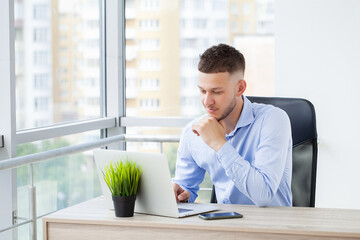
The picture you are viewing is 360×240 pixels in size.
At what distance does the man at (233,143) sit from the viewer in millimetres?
1794

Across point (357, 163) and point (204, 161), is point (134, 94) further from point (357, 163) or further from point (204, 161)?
point (204, 161)

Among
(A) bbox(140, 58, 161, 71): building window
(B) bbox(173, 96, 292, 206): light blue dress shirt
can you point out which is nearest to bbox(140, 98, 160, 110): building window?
(A) bbox(140, 58, 161, 71): building window

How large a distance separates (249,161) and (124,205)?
0.59m

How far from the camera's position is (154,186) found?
1645 mm

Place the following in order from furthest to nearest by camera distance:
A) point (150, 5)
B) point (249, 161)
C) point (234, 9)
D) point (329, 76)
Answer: point (150, 5) → point (234, 9) → point (329, 76) → point (249, 161)

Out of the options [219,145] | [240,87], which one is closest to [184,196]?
[219,145]

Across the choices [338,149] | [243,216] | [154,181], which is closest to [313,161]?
[243,216]

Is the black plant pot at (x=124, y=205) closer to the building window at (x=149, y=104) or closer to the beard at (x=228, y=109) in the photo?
the beard at (x=228, y=109)

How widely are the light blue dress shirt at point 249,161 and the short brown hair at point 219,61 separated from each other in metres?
0.17

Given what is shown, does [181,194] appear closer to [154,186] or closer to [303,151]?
[154,186]

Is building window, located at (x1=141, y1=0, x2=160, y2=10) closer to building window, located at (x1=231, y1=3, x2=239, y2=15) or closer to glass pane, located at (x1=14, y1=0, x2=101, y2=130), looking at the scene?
glass pane, located at (x1=14, y1=0, x2=101, y2=130)

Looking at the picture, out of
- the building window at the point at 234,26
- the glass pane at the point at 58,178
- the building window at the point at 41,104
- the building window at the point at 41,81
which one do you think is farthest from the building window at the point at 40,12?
the building window at the point at 234,26

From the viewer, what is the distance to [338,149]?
3.42 m

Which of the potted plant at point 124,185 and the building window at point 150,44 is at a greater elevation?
the building window at point 150,44
